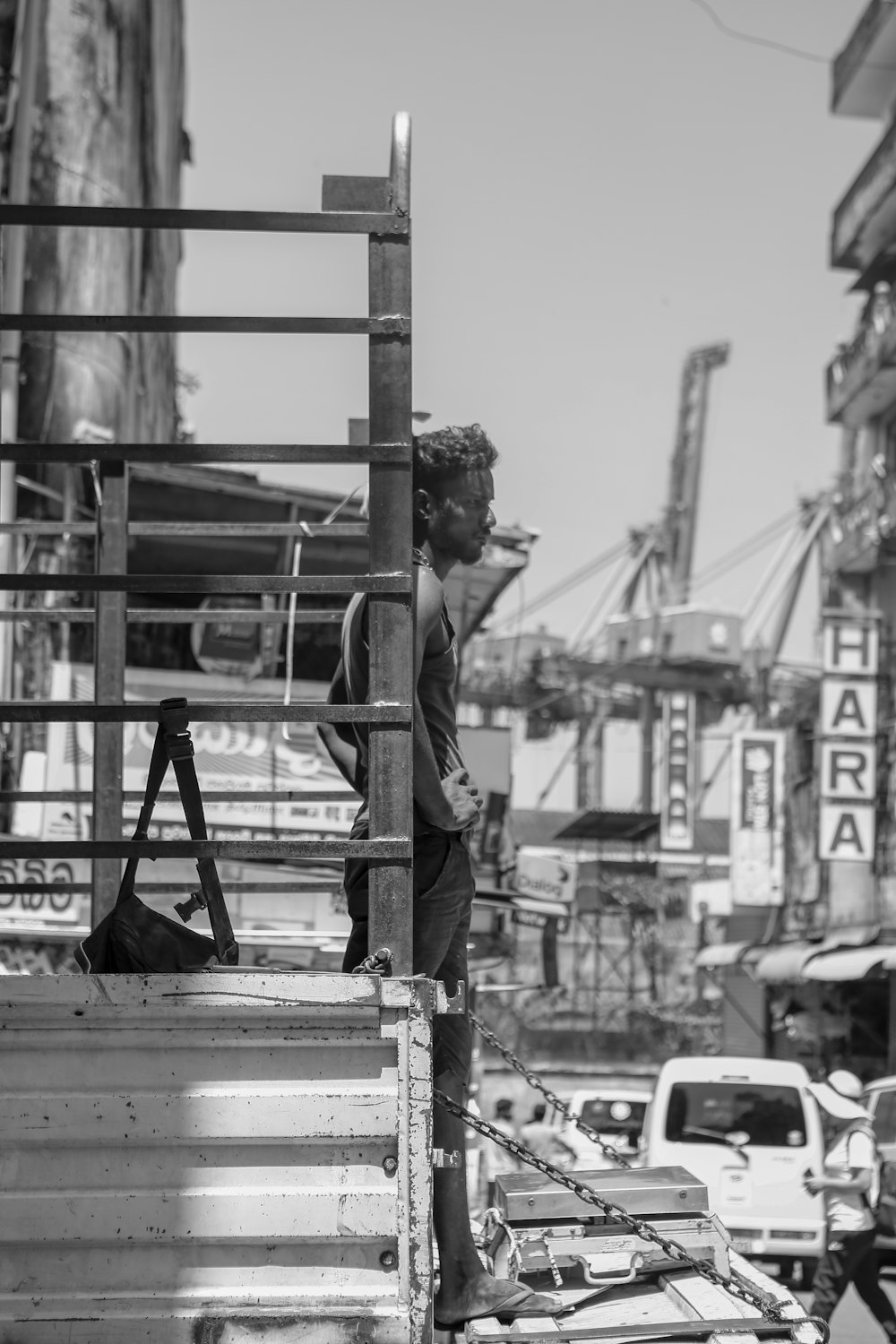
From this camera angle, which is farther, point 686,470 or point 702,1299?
point 686,470

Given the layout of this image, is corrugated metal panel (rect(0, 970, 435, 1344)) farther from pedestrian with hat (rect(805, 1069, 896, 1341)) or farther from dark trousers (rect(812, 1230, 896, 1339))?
dark trousers (rect(812, 1230, 896, 1339))

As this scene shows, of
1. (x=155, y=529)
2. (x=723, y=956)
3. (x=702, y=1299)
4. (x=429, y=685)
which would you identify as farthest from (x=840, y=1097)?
(x=723, y=956)

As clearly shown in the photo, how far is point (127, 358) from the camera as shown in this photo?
47.5 ft

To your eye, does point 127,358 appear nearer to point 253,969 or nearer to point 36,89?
point 36,89

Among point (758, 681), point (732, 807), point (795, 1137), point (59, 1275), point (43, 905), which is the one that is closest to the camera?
point (59, 1275)

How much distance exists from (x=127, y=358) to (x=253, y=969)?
11.8 metres

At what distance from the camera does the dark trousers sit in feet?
31.0

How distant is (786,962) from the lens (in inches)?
1076

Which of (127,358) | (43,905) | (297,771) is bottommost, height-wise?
(43,905)


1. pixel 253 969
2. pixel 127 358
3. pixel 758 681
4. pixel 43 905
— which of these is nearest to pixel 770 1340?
pixel 253 969

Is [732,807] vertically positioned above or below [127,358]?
below

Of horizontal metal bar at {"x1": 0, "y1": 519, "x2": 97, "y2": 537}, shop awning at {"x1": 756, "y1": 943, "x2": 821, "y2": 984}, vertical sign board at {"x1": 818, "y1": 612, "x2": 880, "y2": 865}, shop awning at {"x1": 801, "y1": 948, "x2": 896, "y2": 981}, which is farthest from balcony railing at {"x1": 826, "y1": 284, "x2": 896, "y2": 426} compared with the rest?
horizontal metal bar at {"x1": 0, "y1": 519, "x2": 97, "y2": 537}

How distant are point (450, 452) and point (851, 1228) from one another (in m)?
7.19

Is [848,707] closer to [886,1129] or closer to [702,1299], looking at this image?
[886,1129]
